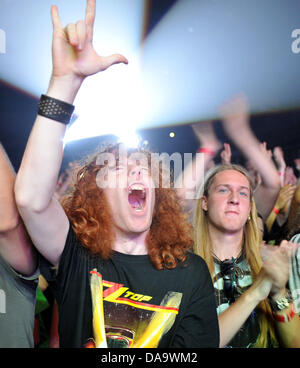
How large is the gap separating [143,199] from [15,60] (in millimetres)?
923

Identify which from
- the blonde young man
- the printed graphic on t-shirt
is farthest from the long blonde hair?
the printed graphic on t-shirt

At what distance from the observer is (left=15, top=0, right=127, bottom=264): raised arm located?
723 millimetres

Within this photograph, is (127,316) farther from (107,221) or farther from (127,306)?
(107,221)

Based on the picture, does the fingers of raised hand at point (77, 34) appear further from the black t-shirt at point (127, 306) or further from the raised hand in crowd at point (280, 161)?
the raised hand in crowd at point (280, 161)

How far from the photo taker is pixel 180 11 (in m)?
1.56

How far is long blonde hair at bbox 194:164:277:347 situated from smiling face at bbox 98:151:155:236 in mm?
338

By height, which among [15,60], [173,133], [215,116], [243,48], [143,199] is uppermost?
[243,48]

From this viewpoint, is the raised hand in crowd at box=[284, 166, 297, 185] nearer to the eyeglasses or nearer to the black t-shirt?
the eyeglasses

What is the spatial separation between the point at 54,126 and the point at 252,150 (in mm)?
1201

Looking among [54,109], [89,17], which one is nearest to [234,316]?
[54,109]

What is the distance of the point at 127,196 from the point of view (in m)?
1.07

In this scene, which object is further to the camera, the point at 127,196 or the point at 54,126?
the point at 127,196
